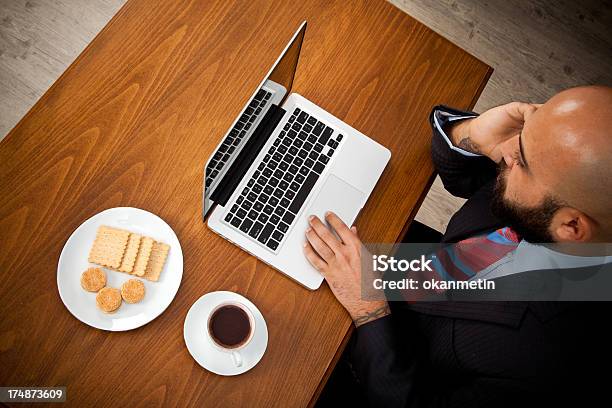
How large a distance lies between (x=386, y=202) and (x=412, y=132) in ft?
0.67

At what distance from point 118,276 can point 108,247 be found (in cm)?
6

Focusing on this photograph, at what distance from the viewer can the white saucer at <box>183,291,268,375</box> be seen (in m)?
1.05

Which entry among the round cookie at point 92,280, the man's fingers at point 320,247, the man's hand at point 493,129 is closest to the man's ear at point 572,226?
the man's hand at point 493,129

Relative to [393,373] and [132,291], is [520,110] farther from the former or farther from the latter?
[132,291]

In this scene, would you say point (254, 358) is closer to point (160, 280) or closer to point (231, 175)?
point (160, 280)

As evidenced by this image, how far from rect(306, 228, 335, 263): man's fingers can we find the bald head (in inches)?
18.1

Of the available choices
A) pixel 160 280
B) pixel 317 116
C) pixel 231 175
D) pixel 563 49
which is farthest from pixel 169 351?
pixel 563 49

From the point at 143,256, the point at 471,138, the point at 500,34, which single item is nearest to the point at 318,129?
the point at 471,138

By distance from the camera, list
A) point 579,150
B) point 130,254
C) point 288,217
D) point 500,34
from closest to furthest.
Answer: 1. point 579,150
2. point 130,254
3. point 288,217
4. point 500,34

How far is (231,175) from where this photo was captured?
3.82ft

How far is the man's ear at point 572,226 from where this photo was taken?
102 cm

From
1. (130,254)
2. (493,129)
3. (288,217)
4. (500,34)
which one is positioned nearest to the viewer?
(130,254)

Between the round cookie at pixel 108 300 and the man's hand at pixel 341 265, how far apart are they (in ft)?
1.31

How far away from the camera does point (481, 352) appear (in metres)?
1.11
